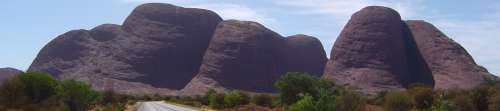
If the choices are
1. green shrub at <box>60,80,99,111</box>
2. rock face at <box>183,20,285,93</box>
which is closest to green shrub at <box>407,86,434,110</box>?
green shrub at <box>60,80,99,111</box>

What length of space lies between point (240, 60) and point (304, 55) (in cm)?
2408

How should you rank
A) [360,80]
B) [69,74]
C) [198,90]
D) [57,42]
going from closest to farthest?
[360,80], [198,90], [69,74], [57,42]

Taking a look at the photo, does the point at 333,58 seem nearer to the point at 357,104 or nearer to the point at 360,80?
the point at 360,80

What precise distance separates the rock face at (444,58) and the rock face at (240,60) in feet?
100

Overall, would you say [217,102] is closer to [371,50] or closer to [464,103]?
[464,103]

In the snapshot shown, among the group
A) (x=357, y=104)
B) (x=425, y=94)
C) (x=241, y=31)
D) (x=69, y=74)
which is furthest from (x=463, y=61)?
(x=357, y=104)

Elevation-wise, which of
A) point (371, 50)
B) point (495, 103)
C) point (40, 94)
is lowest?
point (371, 50)

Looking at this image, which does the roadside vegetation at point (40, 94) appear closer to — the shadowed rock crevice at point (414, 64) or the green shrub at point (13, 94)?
the green shrub at point (13, 94)

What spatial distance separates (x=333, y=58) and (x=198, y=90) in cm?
2809

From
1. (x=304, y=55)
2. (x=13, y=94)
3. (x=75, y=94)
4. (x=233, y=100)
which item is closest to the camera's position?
(x=13, y=94)

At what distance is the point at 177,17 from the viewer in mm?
154000

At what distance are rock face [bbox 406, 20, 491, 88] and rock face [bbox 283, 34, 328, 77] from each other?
28361mm

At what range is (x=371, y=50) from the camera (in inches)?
5408

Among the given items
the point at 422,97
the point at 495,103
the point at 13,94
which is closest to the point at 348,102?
the point at 495,103
